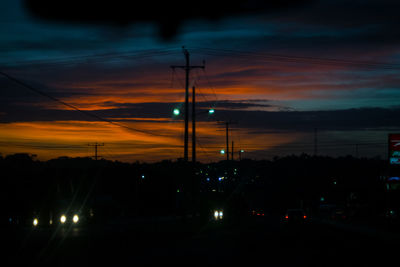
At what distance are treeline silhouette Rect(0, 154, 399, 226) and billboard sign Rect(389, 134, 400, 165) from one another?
987 cm

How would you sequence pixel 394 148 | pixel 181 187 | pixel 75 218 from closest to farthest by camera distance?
1. pixel 75 218
2. pixel 394 148
3. pixel 181 187

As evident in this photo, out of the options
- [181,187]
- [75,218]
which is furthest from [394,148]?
[181,187]

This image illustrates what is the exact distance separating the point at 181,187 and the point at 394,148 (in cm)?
6040

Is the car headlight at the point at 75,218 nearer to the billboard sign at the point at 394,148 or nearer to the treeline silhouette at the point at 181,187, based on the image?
the treeline silhouette at the point at 181,187

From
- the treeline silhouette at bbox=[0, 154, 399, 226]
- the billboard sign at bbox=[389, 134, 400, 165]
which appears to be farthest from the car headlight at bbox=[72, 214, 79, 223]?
the billboard sign at bbox=[389, 134, 400, 165]

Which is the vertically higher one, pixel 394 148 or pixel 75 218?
pixel 394 148

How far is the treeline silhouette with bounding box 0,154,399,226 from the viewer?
5784 centimetres

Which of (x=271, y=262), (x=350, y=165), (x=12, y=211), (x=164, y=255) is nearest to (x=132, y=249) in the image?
(x=164, y=255)

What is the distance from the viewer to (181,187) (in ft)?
395

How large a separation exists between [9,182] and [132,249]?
99.8 feet

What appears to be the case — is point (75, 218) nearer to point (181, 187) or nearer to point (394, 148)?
point (394, 148)

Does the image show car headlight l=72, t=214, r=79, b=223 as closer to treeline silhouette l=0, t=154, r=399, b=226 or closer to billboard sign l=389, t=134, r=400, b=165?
treeline silhouette l=0, t=154, r=399, b=226

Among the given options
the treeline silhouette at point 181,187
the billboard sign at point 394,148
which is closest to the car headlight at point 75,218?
the treeline silhouette at point 181,187

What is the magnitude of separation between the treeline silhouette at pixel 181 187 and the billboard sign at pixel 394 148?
32.4 ft
